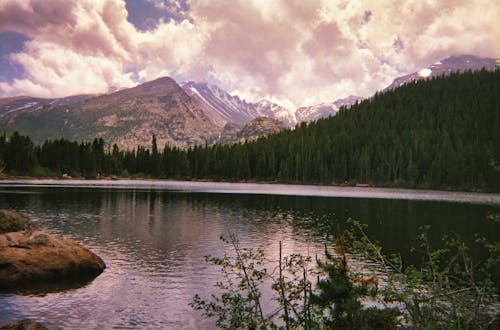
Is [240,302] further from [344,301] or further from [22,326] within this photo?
[22,326]

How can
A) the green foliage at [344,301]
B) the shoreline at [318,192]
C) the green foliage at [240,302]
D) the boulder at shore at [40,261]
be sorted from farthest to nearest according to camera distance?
the shoreline at [318,192]
the boulder at shore at [40,261]
the green foliage at [240,302]
the green foliage at [344,301]

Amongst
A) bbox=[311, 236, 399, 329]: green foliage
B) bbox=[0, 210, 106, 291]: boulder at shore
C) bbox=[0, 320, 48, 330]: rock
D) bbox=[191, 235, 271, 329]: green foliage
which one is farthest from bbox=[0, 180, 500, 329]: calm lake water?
bbox=[0, 320, 48, 330]: rock

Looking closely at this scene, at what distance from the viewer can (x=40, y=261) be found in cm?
2423

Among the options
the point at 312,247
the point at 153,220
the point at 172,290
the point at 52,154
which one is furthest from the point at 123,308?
the point at 52,154

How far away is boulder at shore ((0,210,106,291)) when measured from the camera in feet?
76.7

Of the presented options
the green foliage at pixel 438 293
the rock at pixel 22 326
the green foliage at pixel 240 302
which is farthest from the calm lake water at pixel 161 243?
the green foliage at pixel 438 293

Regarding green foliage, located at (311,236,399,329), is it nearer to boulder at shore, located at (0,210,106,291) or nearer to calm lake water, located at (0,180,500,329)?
calm lake water, located at (0,180,500,329)

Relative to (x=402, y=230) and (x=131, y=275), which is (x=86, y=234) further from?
(x=402, y=230)

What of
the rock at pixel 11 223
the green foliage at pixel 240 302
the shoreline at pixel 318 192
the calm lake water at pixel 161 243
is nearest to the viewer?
the green foliage at pixel 240 302

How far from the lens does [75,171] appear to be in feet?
616

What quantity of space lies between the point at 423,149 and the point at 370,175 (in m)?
28.9

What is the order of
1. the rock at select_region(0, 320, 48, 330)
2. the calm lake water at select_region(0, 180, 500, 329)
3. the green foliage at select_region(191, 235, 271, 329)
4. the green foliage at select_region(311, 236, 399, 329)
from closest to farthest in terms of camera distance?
the green foliage at select_region(311, 236, 399, 329) < the green foliage at select_region(191, 235, 271, 329) < the rock at select_region(0, 320, 48, 330) < the calm lake water at select_region(0, 180, 500, 329)

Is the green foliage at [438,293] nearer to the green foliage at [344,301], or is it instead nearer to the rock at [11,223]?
the green foliage at [344,301]

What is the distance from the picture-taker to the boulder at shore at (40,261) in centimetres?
2339
